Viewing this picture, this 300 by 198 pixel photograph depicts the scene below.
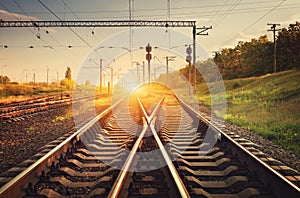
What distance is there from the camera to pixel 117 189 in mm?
4008

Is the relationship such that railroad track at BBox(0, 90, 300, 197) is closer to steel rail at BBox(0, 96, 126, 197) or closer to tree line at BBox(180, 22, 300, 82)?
steel rail at BBox(0, 96, 126, 197)

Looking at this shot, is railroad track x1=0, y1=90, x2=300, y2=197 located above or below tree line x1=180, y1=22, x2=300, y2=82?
below

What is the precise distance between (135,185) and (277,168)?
8.38 ft

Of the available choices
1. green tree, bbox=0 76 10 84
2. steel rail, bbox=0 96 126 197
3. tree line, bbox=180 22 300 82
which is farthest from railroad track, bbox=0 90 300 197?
green tree, bbox=0 76 10 84

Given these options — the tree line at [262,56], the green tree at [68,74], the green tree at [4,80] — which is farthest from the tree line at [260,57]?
the green tree at [68,74]

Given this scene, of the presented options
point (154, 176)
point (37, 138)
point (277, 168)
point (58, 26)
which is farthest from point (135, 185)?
point (58, 26)

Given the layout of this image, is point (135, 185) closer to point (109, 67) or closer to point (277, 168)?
point (277, 168)

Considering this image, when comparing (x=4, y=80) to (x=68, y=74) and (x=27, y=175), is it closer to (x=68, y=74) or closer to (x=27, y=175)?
(x=68, y=74)

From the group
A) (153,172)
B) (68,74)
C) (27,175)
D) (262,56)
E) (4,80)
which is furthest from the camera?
(68,74)

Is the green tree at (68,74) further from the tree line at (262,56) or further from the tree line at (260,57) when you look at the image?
the tree line at (262,56)

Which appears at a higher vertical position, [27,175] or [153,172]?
[27,175]

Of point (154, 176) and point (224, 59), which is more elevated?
point (224, 59)

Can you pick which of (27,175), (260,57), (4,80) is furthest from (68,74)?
(27,175)

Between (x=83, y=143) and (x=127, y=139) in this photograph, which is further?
(x=127, y=139)
